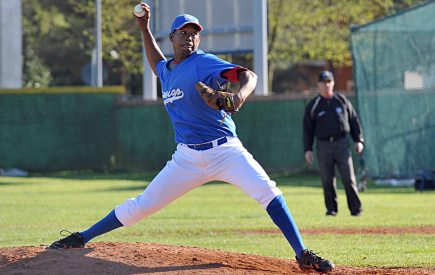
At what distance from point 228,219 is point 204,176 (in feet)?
20.7

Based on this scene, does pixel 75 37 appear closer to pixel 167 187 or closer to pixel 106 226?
pixel 106 226

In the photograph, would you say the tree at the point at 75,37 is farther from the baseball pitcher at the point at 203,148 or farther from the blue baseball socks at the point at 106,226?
the baseball pitcher at the point at 203,148

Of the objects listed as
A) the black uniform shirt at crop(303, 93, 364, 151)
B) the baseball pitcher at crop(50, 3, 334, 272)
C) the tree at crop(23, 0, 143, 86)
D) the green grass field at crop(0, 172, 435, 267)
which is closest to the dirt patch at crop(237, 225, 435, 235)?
the green grass field at crop(0, 172, 435, 267)

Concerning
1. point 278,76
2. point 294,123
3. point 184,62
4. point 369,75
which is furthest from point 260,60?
point 278,76

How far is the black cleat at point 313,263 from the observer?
7281 millimetres

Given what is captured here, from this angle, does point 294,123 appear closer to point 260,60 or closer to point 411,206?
point 260,60

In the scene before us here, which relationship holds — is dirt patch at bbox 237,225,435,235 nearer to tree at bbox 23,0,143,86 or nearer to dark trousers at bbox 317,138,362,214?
dark trousers at bbox 317,138,362,214

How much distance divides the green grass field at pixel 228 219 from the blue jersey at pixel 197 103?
85.8 inches

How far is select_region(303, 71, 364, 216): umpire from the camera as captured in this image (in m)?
13.7

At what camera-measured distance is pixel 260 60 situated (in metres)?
23.9

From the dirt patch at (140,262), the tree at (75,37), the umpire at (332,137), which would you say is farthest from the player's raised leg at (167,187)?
the tree at (75,37)

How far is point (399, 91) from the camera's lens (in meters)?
20.5

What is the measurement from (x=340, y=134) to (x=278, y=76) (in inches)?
1755

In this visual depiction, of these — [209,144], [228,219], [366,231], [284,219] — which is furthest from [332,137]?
[209,144]
